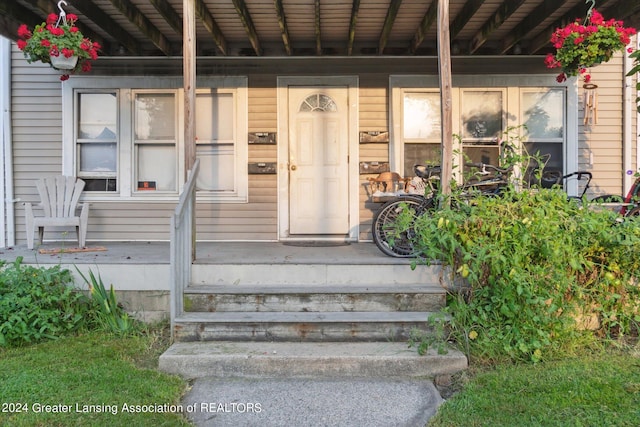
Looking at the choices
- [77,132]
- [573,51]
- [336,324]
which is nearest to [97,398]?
[336,324]

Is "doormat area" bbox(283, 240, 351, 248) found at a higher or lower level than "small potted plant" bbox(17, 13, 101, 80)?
lower

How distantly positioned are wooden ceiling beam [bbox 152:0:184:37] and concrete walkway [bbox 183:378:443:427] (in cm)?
349

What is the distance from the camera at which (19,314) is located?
3316mm

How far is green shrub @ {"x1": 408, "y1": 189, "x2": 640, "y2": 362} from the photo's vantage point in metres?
2.94

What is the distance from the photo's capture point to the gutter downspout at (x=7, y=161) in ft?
17.9

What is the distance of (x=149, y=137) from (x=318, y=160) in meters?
2.12

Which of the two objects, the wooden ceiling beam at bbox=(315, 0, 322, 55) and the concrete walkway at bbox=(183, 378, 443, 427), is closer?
the concrete walkway at bbox=(183, 378, 443, 427)

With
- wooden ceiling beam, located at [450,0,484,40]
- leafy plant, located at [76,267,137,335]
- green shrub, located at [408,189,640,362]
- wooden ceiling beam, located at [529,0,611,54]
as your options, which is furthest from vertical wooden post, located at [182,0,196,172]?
wooden ceiling beam, located at [529,0,611,54]

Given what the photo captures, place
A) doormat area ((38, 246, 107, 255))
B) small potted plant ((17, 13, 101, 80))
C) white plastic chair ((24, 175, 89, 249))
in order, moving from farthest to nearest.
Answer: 1. white plastic chair ((24, 175, 89, 249))
2. doormat area ((38, 246, 107, 255))
3. small potted plant ((17, 13, 101, 80))

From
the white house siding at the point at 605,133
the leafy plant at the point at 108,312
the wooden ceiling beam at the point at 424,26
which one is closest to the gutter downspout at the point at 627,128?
the white house siding at the point at 605,133

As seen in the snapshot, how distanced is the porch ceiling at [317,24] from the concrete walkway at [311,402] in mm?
3428

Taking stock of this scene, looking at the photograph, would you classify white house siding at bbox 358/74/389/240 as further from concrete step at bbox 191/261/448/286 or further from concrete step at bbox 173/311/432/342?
concrete step at bbox 173/311/432/342

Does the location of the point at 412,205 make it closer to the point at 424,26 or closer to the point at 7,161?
the point at 424,26

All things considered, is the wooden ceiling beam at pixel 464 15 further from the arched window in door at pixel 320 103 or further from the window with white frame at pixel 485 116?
the arched window in door at pixel 320 103
